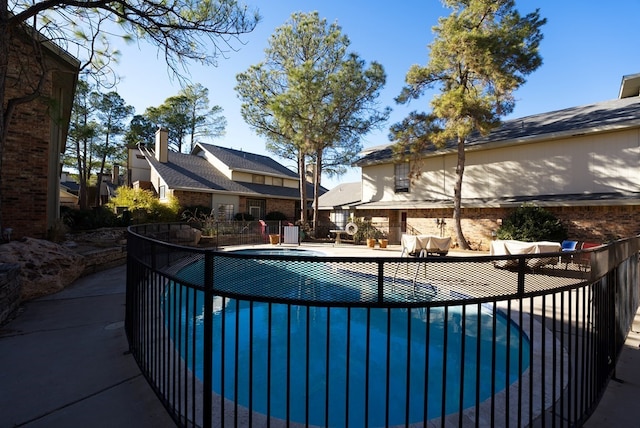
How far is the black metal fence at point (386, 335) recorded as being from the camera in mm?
1938

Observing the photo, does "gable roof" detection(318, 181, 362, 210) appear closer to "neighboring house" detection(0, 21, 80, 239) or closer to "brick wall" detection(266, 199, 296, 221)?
"brick wall" detection(266, 199, 296, 221)

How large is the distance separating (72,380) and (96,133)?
29.4 meters

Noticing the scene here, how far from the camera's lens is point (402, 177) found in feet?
60.6

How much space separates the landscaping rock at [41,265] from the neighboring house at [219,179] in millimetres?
12745

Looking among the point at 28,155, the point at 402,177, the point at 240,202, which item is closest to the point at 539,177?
the point at 402,177

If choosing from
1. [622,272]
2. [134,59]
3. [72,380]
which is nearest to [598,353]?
[622,272]

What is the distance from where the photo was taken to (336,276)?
206 centimetres

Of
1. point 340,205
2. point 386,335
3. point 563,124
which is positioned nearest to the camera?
point 386,335

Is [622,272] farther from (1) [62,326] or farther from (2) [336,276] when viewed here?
(1) [62,326]

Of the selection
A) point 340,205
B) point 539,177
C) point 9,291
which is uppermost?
point 539,177

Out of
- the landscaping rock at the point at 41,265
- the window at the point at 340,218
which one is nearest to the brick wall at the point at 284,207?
the window at the point at 340,218

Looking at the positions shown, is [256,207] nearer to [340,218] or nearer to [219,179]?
[219,179]

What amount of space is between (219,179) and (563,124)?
20.4 metres

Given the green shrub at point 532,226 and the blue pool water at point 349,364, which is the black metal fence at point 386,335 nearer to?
the blue pool water at point 349,364
